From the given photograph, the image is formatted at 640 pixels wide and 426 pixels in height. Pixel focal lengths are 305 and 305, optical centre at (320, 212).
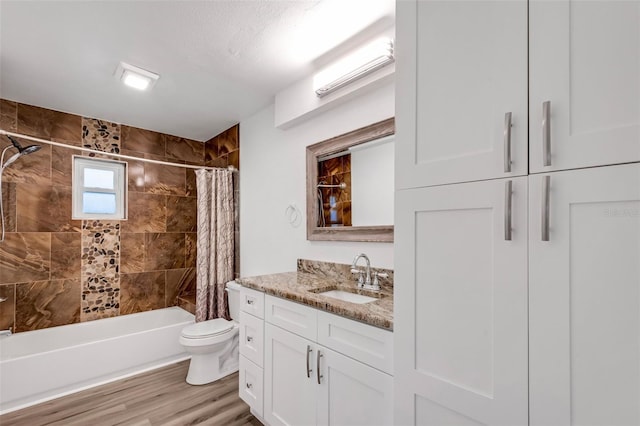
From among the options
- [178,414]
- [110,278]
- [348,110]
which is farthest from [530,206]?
[110,278]

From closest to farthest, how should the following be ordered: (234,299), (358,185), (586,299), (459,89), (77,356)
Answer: (586,299) → (459,89) → (358,185) → (77,356) → (234,299)

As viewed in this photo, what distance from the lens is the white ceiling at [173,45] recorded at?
62.4 inches

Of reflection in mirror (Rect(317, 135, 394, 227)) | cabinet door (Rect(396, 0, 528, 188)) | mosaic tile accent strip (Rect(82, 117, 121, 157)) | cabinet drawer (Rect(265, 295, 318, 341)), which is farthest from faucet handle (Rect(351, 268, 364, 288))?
mosaic tile accent strip (Rect(82, 117, 121, 157))

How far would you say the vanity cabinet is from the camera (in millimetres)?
682

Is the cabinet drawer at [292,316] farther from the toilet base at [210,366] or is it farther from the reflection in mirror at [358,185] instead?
the toilet base at [210,366]

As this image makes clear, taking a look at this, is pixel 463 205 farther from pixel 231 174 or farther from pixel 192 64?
pixel 231 174

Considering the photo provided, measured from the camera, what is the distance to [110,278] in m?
3.18

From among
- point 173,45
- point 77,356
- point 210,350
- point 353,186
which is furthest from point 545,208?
point 77,356

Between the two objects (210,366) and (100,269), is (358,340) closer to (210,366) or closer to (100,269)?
(210,366)

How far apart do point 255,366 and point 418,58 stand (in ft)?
6.18

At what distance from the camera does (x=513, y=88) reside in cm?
82

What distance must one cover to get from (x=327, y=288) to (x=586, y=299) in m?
1.34

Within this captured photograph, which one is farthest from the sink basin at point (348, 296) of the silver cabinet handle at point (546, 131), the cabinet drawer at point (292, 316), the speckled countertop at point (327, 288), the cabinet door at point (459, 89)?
the silver cabinet handle at point (546, 131)

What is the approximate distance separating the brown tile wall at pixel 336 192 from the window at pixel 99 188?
237cm
